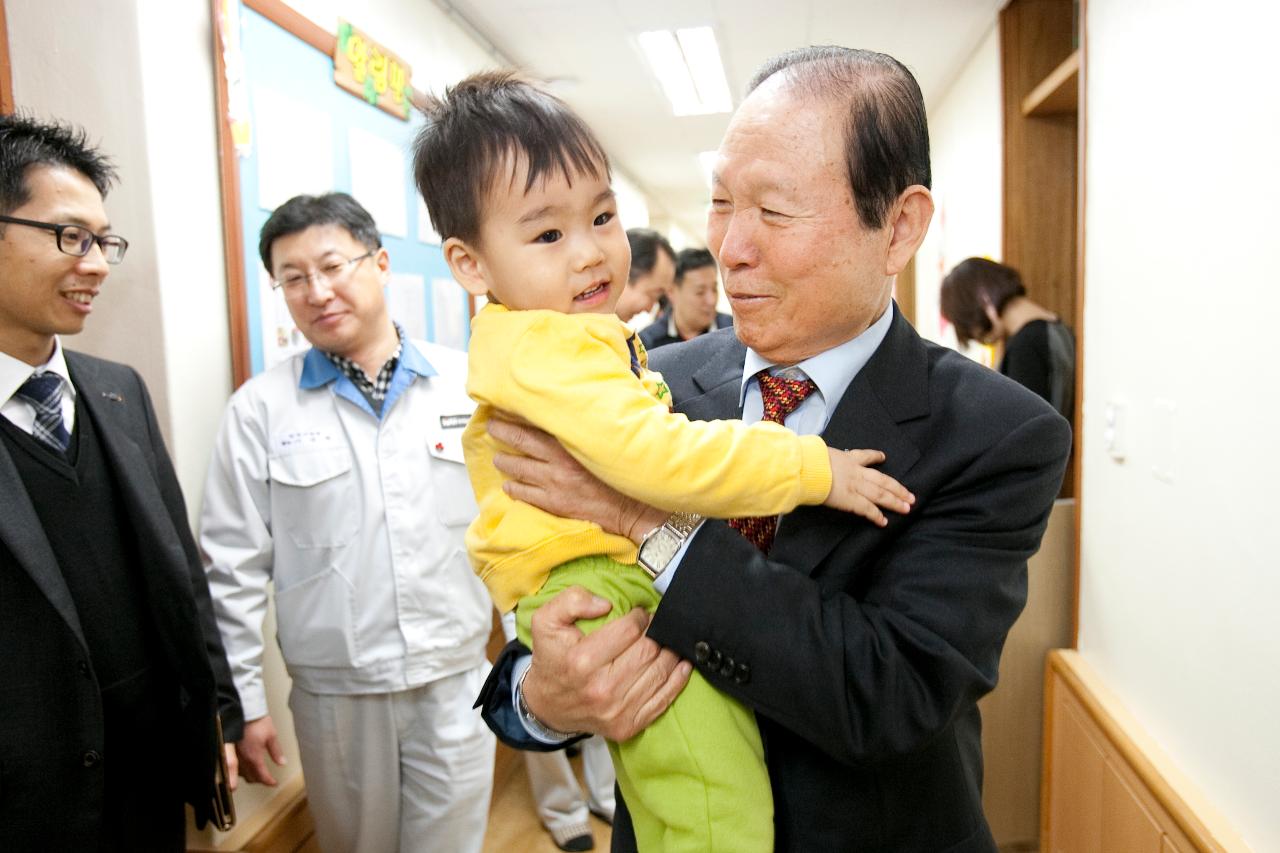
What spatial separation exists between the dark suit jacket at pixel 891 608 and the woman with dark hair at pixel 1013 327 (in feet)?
7.52

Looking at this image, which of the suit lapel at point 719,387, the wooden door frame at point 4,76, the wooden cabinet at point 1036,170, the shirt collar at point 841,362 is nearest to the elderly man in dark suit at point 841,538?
the shirt collar at point 841,362

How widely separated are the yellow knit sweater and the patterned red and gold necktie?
16 centimetres

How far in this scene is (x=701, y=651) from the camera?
3.18 feet

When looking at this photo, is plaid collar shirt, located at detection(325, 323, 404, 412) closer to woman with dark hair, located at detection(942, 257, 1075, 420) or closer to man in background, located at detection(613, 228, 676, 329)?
man in background, located at detection(613, 228, 676, 329)

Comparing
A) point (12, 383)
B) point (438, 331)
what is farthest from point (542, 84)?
point (438, 331)

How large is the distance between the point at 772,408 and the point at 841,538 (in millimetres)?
211

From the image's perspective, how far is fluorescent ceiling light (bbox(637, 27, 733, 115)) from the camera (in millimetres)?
4684

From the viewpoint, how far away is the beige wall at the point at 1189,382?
61.7 inches

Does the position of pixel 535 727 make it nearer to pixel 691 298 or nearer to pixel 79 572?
pixel 79 572

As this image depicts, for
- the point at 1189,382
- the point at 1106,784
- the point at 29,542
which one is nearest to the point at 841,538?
the point at 1189,382

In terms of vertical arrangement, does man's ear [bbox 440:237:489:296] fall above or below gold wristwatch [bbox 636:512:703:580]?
above

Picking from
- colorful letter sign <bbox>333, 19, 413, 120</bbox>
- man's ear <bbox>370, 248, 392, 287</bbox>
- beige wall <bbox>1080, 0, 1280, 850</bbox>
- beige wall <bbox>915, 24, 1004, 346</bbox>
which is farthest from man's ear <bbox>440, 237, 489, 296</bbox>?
beige wall <bbox>915, 24, 1004, 346</bbox>

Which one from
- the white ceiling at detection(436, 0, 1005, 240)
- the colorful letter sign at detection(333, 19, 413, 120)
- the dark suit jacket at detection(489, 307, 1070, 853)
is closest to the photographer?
the dark suit jacket at detection(489, 307, 1070, 853)

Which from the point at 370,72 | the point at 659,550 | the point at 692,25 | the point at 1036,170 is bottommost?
the point at 659,550
